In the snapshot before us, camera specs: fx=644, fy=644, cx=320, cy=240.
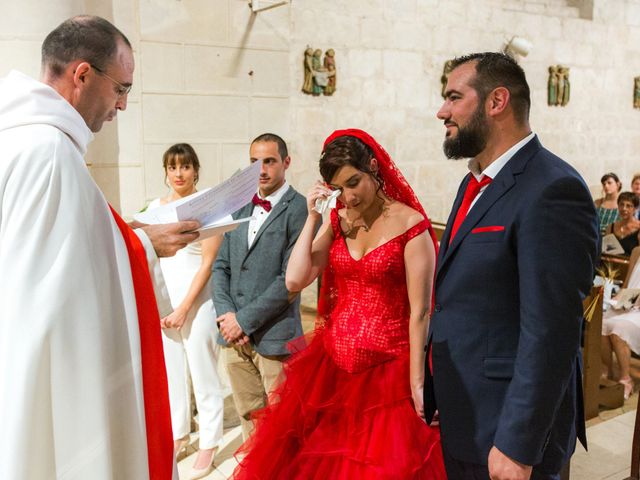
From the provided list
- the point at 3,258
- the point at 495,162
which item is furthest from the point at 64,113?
the point at 495,162

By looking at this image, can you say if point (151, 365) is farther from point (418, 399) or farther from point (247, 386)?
point (247, 386)

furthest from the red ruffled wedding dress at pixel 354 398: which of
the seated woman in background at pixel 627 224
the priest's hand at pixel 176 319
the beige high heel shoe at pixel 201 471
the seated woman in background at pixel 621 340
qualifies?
the seated woman in background at pixel 627 224

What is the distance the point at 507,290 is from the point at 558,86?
315 inches

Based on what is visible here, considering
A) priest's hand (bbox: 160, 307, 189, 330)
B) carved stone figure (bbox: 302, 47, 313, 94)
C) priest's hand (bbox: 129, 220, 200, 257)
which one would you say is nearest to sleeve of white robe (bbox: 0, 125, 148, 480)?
A: priest's hand (bbox: 129, 220, 200, 257)

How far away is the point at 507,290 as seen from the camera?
5.68 ft

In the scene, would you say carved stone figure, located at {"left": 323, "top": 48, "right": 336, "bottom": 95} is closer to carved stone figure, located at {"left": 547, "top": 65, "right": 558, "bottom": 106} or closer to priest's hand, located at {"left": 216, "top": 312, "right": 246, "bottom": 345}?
carved stone figure, located at {"left": 547, "top": 65, "right": 558, "bottom": 106}

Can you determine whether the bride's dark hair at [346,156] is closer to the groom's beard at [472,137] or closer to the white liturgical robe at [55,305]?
the groom's beard at [472,137]

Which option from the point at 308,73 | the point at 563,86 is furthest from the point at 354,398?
the point at 563,86

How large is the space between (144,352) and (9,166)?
25.6 inches

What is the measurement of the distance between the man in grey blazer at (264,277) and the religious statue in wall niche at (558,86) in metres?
6.59

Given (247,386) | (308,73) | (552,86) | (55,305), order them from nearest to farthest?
(55,305) → (247,386) → (308,73) → (552,86)

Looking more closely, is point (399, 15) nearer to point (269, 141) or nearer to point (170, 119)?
point (170, 119)

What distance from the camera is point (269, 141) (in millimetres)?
3316

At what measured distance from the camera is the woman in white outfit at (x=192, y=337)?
3607 millimetres
